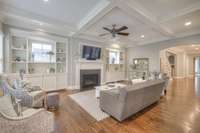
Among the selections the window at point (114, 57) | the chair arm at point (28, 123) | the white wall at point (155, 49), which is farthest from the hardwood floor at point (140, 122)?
the window at point (114, 57)

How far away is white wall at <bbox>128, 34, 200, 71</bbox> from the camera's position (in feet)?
18.4

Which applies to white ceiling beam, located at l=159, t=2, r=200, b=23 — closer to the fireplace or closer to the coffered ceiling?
the coffered ceiling

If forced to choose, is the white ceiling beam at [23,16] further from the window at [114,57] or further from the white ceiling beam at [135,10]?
the window at [114,57]

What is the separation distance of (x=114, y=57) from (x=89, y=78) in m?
2.96

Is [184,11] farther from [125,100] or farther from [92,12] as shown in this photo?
[125,100]

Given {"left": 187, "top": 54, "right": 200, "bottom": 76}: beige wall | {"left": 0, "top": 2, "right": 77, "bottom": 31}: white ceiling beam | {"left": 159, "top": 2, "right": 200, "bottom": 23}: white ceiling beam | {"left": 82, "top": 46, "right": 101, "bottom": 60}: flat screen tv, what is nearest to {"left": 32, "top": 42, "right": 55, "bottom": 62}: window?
{"left": 0, "top": 2, "right": 77, "bottom": 31}: white ceiling beam

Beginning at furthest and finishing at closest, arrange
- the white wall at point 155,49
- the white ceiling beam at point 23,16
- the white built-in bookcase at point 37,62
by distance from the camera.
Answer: the white wall at point 155,49 < the white built-in bookcase at point 37,62 < the white ceiling beam at point 23,16

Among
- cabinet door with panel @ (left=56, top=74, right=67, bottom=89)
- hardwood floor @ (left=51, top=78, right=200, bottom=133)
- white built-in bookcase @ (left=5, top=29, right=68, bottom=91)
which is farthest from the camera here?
cabinet door with panel @ (left=56, top=74, right=67, bottom=89)

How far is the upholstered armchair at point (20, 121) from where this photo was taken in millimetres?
1303

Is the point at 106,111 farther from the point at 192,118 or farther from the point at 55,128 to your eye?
the point at 192,118

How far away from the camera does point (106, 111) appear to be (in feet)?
9.41

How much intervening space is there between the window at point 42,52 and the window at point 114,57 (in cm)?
421

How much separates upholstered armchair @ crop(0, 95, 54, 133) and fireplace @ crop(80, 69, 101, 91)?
4448 mm

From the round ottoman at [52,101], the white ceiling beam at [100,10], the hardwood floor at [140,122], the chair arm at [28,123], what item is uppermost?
the white ceiling beam at [100,10]
